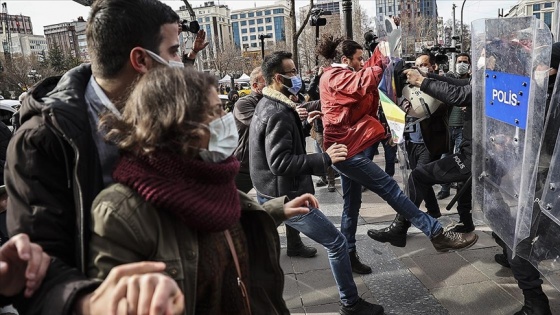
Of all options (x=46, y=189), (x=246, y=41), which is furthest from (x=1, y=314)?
(x=246, y=41)

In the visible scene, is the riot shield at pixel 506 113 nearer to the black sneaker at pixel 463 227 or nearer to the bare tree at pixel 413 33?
the black sneaker at pixel 463 227

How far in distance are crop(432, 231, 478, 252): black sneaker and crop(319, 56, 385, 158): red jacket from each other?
0.87 m

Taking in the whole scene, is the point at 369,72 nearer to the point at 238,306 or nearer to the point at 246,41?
the point at 238,306

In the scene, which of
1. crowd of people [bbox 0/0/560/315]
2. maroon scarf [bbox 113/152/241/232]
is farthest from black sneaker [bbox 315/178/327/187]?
maroon scarf [bbox 113/152/241/232]

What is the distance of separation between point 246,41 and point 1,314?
518ft

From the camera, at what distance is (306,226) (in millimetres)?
2896

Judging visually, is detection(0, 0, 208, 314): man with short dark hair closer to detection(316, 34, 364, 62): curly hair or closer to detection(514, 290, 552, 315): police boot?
detection(514, 290, 552, 315): police boot

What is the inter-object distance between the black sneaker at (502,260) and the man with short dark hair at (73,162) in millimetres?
3347

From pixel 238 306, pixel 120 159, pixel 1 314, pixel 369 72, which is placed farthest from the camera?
pixel 369 72

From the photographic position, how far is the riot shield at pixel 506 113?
222cm

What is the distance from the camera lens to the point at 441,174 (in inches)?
145

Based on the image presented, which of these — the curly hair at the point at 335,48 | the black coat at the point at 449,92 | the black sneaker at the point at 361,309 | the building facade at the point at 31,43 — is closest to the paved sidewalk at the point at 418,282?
the black sneaker at the point at 361,309

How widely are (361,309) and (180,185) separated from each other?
2.18 meters

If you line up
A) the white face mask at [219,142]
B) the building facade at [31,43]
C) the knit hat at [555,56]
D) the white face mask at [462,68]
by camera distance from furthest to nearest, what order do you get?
the building facade at [31,43]
the white face mask at [462,68]
the knit hat at [555,56]
the white face mask at [219,142]
